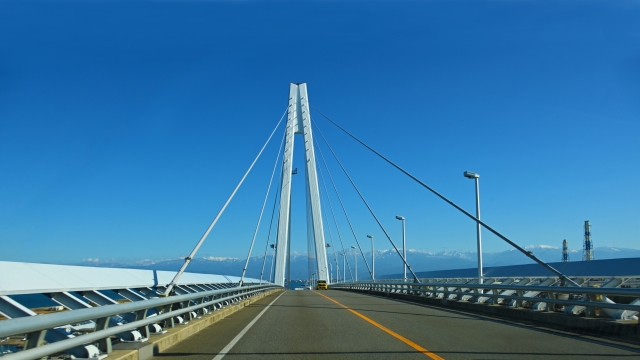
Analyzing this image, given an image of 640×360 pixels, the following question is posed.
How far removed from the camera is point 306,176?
1762 inches

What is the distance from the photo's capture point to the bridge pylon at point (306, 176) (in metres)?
42.2

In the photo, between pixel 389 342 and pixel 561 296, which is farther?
pixel 561 296

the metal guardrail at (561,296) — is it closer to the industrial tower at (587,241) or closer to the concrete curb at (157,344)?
the concrete curb at (157,344)

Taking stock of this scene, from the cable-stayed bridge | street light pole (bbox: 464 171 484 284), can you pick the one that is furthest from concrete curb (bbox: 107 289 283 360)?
street light pole (bbox: 464 171 484 284)

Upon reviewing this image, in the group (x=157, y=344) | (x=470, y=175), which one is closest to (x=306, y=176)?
(x=470, y=175)

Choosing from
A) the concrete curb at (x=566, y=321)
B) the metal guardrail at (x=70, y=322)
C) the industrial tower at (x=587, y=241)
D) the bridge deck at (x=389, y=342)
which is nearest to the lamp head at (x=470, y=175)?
the concrete curb at (x=566, y=321)

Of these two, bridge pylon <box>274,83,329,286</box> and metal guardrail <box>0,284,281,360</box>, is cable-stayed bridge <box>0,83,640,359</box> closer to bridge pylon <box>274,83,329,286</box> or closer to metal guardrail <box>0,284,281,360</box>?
metal guardrail <box>0,284,281,360</box>

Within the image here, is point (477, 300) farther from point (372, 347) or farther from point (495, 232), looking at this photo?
point (372, 347)

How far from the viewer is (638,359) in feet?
26.0

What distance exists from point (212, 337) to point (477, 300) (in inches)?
414

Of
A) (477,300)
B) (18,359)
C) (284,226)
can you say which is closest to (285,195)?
(284,226)

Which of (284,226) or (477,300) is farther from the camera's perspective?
(284,226)

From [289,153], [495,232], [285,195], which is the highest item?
[289,153]

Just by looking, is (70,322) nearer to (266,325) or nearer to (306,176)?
(266,325)
